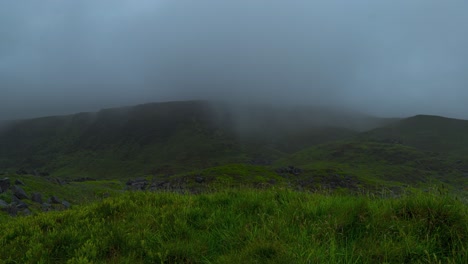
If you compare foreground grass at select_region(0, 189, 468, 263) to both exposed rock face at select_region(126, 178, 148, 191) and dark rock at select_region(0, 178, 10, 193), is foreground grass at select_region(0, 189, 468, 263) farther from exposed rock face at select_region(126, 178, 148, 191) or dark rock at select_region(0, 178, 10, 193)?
exposed rock face at select_region(126, 178, 148, 191)

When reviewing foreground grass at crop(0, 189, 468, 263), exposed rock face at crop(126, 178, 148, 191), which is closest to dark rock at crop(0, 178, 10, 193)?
foreground grass at crop(0, 189, 468, 263)

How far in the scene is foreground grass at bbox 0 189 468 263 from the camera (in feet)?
17.7

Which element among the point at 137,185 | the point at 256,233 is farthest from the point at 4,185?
the point at 137,185

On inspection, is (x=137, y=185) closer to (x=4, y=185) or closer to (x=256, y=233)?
(x=4, y=185)

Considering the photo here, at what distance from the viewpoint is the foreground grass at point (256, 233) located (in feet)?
17.7

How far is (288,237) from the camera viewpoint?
6098mm

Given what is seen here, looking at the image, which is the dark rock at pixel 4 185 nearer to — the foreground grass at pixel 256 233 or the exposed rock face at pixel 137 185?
the foreground grass at pixel 256 233

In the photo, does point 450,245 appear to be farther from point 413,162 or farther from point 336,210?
point 413,162

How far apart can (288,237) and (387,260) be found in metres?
1.83

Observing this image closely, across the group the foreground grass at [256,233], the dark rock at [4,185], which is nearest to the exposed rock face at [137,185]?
the dark rock at [4,185]

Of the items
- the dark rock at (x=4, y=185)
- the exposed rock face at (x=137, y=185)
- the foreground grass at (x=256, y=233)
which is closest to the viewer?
the foreground grass at (x=256, y=233)

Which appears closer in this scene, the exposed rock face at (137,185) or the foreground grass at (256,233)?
the foreground grass at (256,233)

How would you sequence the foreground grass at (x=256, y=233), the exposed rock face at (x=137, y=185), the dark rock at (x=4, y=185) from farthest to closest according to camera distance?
the exposed rock face at (x=137, y=185)
the dark rock at (x=4, y=185)
the foreground grass at (x=256, y=233)

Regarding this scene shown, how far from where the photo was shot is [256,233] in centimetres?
622
